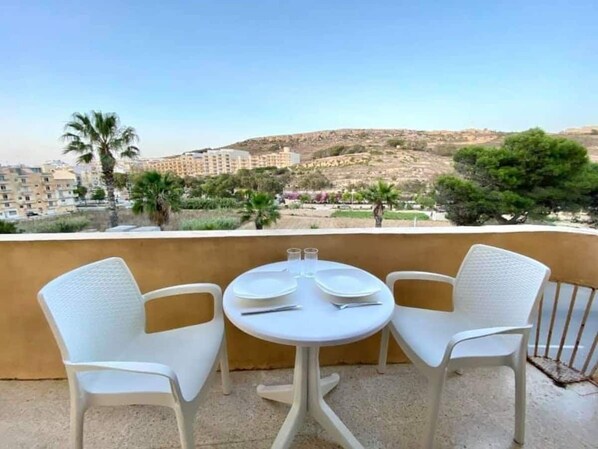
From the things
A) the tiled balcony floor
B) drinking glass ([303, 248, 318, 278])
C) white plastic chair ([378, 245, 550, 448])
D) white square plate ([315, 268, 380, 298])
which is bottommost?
the tiled balcony floor

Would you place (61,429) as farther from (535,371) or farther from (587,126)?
(587,126)

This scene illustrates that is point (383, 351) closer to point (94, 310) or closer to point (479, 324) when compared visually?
point (479, 324)

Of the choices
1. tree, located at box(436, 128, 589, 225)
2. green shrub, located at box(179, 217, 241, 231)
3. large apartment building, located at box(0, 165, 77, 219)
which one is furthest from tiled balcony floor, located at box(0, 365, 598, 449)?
tree, located at box(436, 128, 589, 225)

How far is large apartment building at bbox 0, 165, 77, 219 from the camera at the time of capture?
202cm

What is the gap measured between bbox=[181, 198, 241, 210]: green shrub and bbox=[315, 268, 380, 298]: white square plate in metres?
1.88

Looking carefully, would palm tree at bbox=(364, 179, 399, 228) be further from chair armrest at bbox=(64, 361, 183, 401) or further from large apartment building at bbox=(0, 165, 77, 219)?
large apartment building at bbox=(0, 165, 77, 219)

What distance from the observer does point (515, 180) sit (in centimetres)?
518

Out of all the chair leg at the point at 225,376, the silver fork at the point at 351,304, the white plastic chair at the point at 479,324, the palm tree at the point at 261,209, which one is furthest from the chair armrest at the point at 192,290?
the palm tree at the point at 261,209

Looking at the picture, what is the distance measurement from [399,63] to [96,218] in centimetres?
344

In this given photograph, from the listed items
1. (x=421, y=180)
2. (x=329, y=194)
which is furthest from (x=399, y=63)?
(x=329, y=194)

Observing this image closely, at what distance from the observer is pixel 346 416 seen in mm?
1295

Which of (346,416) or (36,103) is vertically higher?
(36,103)

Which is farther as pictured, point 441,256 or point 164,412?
point 441,256

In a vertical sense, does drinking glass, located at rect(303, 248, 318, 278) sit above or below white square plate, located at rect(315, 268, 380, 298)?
above
